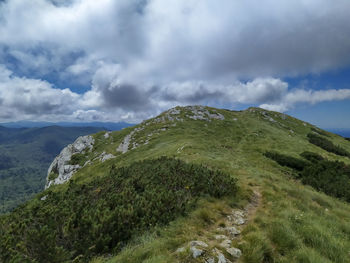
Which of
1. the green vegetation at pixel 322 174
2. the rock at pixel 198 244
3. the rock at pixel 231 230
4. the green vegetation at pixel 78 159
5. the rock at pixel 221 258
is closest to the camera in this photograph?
the rock at pixel 221 258

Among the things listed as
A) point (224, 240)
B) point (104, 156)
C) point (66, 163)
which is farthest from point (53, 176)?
point (224, 240)

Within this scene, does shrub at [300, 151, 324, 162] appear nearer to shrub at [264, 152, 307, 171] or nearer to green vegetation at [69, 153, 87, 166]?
shrub at [264, 152, 307, 171]

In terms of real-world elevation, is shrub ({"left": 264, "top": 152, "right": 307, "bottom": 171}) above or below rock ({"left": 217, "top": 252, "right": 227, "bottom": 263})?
above

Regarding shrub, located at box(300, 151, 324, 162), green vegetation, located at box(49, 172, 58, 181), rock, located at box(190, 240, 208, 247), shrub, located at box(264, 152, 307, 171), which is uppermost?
shrub, located at box(300, 151, 324, 162)

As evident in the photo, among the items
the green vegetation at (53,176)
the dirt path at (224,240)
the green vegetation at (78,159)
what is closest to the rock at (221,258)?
the dirt path at (224,240)

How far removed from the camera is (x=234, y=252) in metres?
5.17

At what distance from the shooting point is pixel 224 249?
5332 mm

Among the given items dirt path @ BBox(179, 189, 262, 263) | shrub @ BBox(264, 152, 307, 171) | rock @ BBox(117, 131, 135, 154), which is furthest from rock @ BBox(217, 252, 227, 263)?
rock @ BBox(117, 131, 135, 154)

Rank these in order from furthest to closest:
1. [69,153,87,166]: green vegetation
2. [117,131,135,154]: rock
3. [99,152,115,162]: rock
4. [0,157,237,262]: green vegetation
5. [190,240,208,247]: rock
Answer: [69,153,87,166]: green vegetation → [117,131,135,154]: rock → [99,152,115,162]: rock → [190,240,208,247]: rock → [0,157,237,262]: green vegetation

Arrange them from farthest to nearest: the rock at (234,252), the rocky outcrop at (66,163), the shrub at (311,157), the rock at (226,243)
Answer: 1. the rocky outcrop at (66,163)
2. the shrub at (311,157)
3. the rock at (226,243)
4. the rock at (234,252)

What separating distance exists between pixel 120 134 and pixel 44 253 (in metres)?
48.0

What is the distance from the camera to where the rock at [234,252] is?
16.8ft

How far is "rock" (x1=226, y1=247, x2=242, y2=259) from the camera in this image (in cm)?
511

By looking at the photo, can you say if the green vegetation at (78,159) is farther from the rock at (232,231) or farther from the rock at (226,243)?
the rock at (226,243)
